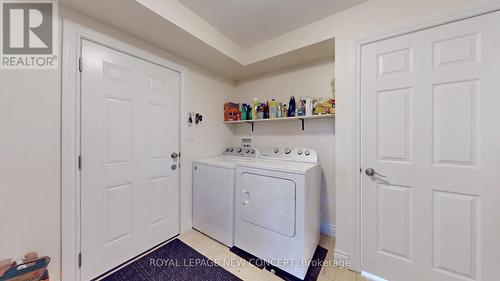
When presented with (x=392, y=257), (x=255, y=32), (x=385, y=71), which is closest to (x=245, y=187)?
(x=392, y=257)

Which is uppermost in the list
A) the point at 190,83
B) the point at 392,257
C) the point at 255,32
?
the point at 255,32

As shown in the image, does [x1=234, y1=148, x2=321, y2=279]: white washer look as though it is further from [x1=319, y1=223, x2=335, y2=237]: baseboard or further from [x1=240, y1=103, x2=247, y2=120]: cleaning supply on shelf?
[x1=240, y1=103, x2=247, y2=120]: cleaning supply on shelf

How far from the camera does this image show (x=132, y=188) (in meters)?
1.69

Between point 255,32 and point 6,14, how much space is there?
190 cm

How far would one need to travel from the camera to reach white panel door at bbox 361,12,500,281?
113 cm

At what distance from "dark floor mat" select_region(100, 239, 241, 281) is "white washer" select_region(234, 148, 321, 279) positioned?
35cm

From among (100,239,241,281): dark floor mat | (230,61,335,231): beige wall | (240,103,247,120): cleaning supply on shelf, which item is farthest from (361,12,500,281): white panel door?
(240,103,247,120): cleaning supply on shelf

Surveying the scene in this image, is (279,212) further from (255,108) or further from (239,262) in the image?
(255,108)

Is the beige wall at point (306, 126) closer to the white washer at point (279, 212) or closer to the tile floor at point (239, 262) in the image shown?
the white washer at point (279, 212)

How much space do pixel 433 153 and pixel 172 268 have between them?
232 centimetres

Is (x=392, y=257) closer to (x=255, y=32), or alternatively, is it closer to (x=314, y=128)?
(x=314, y=128)

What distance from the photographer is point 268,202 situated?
1.61 meters

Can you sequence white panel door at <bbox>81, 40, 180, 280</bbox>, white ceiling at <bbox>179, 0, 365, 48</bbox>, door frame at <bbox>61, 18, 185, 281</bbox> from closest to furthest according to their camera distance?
door frame at <bbox>61, 18, 185, 281</bbox> < white panel door at <bbox>81, 40, 180, 280</bbox> < white ceiling at <bbox>179, 0, 365, 48</bbox>

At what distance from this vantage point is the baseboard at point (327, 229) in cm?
208
